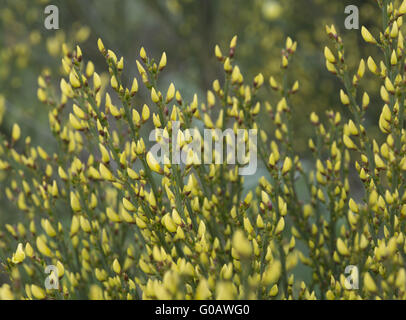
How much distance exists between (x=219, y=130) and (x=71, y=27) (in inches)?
129

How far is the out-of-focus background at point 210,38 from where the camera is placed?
3941 mm

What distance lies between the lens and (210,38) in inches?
164

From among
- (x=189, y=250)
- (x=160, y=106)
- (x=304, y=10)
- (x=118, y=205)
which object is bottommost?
(x=189, y=250)

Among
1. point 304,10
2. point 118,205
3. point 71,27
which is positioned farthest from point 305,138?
point 118,205

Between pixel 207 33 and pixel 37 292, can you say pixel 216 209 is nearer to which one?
pixel 37 292

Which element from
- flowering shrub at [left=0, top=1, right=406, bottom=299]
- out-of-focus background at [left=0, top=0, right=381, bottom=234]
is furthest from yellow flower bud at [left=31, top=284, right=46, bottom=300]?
out-of-focus background at [left=0, top=0, right=381, bottom=234]

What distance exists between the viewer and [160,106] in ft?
4.61

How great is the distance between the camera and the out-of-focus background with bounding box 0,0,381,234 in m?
3.94

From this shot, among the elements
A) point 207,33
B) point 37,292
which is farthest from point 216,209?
point 207,33
